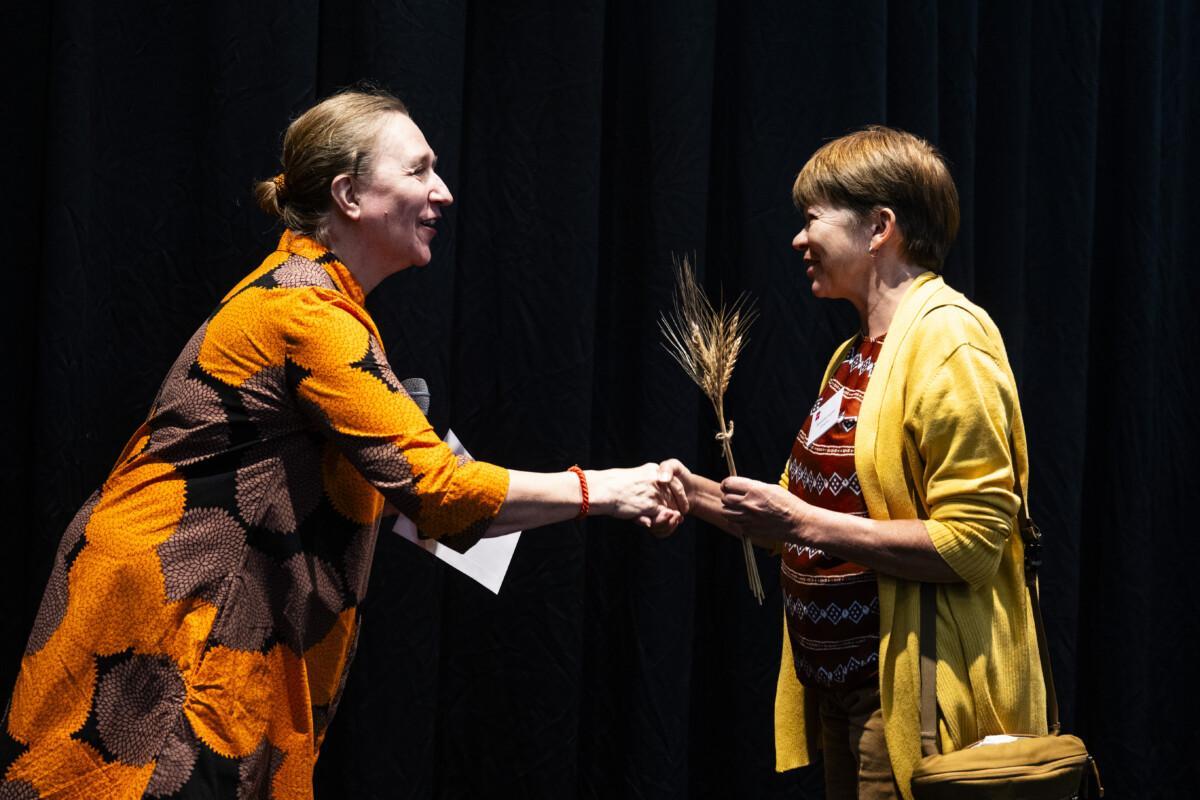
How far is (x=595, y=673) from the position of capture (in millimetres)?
2623

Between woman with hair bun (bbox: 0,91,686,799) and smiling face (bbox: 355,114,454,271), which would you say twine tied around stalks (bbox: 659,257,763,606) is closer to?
woman with hair bun (bbox: 0,91,686,799)

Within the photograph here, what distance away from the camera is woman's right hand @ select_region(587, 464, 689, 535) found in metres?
1.79

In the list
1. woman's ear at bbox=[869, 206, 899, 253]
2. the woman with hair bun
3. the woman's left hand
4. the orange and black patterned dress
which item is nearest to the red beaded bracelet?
the woman with hair bun

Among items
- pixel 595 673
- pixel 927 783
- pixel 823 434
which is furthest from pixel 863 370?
pixel 595 673

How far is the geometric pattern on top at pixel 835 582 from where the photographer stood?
1.88 m

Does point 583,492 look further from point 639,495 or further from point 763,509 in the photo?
point 763,509

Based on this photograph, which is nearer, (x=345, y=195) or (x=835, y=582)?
(x=345, y=195)

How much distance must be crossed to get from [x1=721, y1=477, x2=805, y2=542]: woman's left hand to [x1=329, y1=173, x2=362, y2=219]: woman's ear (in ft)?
2.25

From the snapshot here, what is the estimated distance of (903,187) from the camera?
6.39 ft

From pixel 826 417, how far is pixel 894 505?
19cm

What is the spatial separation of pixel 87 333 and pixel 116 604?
30.2 inches

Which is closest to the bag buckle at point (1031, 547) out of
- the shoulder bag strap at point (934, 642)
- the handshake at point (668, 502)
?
the shoulder bag strap at point (934, 642)

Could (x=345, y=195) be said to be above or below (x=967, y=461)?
above

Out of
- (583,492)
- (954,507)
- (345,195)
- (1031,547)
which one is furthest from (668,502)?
(345,195)
